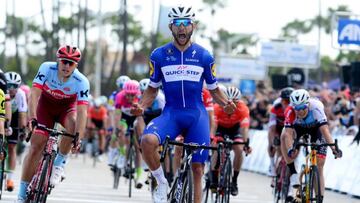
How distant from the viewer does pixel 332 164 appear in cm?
2425

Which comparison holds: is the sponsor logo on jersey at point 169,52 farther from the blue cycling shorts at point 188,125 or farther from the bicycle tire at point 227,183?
the bicycle tire at point 227,183

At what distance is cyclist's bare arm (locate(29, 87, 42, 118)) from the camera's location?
12.7 m

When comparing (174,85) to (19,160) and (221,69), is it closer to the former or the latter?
(19,160)

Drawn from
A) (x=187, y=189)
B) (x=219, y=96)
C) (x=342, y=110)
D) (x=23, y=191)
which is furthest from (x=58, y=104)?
(x=342, y=110)

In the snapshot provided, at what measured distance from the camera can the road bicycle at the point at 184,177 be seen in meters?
11.3

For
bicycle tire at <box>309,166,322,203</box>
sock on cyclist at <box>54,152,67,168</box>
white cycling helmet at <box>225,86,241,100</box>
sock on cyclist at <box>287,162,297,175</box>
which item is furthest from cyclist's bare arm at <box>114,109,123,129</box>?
sock on cyclist at <box>54,152,67,168</box>

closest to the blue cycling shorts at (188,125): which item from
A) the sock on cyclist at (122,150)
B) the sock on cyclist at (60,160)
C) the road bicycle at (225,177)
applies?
the sock on cyclist at (60,160)

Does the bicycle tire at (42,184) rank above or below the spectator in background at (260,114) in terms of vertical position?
below

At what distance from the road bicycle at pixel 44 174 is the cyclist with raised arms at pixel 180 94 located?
3.95ft

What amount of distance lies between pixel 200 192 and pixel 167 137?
3.03 ft

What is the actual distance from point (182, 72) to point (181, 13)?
25.8 inches

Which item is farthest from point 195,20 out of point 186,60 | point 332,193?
point 332,193

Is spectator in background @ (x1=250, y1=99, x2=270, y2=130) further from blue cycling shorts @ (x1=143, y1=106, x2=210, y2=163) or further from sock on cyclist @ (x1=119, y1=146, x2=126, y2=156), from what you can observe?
blue cycling shorts @ (x1=143, y1=106, x2=210, y2=163)

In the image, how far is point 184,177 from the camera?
1150 cm
